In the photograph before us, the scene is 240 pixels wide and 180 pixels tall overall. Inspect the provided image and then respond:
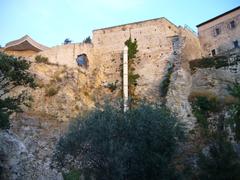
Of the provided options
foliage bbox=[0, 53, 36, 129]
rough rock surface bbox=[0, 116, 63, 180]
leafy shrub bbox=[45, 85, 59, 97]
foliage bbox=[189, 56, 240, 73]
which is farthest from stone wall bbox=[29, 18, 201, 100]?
foliage bbox=[0, 53, 36, 129]

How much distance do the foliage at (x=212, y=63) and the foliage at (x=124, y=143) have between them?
12.2 m

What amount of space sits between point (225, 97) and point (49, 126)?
12739 millimetres

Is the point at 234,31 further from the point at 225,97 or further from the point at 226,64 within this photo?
the point at 225,97

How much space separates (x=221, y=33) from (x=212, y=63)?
25.6ft

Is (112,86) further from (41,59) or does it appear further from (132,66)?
(41,59)

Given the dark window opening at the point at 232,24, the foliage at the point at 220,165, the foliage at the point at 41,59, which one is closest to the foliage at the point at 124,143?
the foliage at the point at 220,165

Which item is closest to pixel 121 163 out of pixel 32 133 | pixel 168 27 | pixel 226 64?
pixel 32 133

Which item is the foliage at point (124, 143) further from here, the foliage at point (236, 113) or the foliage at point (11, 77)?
the foliage at point (236, 113)

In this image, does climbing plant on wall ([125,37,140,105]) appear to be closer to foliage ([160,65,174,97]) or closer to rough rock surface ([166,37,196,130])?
foliage ([160,65,174,97])

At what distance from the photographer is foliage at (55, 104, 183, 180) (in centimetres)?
1542

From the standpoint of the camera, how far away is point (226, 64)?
27688 mm

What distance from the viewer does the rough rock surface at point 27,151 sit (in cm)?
2102

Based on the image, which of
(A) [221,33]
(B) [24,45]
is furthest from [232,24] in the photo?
(B) [24,45]

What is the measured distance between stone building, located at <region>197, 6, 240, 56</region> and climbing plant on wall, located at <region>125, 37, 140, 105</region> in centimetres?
763
